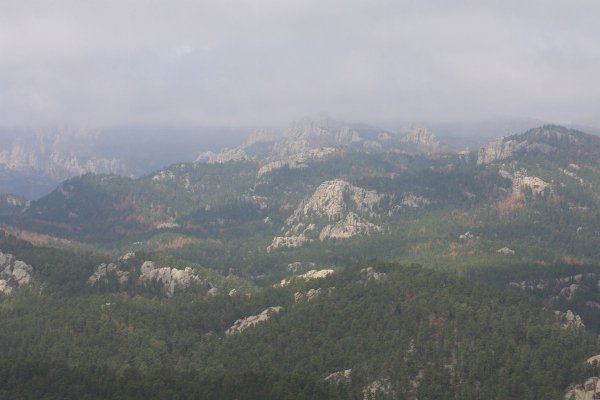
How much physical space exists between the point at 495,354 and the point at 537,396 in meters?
21.7

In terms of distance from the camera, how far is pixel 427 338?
187750mm

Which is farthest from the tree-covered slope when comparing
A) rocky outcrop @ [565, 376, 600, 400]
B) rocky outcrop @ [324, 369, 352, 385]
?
rocky outcrop @ [565, 376, 600, 400]

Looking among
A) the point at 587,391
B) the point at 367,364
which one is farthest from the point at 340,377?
the point at 587,391

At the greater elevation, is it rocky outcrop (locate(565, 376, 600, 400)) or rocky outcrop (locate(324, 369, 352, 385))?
rocky outcrop (locate(565, 376, 600, 400))

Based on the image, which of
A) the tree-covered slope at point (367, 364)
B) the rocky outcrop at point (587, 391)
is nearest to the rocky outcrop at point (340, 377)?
the tree-covered slope at point (367, 364)

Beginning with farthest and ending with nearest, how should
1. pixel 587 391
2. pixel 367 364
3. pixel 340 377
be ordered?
pixel 367 364 < pixel 340 377 < pixel 587 391

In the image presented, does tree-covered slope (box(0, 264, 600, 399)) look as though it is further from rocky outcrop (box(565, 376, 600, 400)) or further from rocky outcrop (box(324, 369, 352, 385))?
rocky outcrop (box(565, 376, 600, 400))

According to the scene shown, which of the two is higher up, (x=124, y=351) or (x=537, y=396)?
(x=537, y=396)

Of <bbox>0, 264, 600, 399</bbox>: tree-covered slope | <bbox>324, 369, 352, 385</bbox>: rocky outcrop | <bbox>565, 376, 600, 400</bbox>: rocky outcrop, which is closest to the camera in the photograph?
<bbox>565, 376, 600, 400</bbox>: rocky outcrop

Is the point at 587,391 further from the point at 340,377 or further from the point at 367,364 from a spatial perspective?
the point at 340,377

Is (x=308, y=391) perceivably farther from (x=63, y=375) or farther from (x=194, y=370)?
(x=63, y=375)

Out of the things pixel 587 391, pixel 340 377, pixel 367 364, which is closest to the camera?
pixel 587 391

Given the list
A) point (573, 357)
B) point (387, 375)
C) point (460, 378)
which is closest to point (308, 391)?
point (387, 375)

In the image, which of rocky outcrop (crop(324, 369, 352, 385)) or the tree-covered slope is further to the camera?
rocky outcrop (crop(324, 369, 352, 385))
